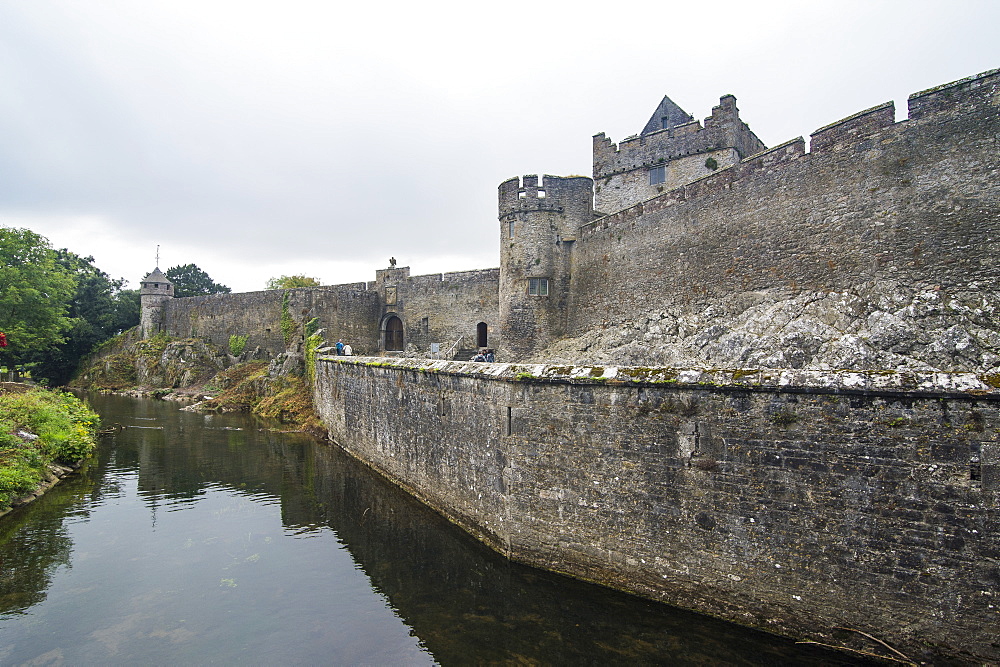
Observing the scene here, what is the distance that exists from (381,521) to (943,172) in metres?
12.7

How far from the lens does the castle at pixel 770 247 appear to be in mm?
9031

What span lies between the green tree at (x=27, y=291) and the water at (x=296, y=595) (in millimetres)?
22614

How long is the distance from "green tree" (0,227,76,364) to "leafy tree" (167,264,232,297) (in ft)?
96.7

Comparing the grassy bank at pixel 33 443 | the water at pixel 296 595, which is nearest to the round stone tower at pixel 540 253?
the water at pixel 296 595

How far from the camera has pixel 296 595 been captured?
25.4ft

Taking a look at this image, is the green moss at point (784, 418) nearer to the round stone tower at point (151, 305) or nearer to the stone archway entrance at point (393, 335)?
the stone archway entrance at point (393, 335)

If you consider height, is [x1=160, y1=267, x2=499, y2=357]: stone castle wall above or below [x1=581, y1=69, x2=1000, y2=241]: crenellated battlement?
below

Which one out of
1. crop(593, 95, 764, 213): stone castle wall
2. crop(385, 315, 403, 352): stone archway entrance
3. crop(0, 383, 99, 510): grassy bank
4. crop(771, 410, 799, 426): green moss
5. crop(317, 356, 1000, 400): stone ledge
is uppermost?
crop(593, 95, 764, 213): stone castle wall

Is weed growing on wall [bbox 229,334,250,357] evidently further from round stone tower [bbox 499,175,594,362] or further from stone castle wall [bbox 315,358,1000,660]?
stone castle wall [bbox 315,358,1000,660]

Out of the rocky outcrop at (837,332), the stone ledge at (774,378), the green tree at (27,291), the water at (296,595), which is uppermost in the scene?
the green tree at (27,291)

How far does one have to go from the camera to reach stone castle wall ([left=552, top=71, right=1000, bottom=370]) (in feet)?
29.1

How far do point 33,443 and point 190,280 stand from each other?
56.3m

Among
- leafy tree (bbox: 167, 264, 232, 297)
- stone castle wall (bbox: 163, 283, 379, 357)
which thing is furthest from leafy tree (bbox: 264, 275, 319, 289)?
stone castle wall (bbox: 163, 283, 379, 357)

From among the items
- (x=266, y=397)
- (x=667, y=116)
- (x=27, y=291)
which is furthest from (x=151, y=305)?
(x=667, y=116)
